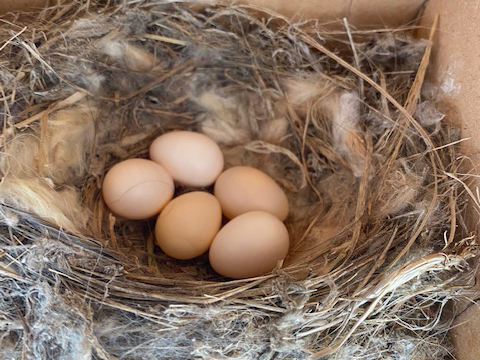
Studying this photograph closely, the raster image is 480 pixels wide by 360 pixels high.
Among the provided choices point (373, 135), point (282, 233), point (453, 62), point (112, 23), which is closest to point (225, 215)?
point (282, 233)

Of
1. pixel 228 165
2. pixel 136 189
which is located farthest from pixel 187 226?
pixel 228 165

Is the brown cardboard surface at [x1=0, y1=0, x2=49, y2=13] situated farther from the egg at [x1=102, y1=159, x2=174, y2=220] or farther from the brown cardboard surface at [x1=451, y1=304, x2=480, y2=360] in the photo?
the brown cardboard surface at [x1=451, y1=304, x2=480, y2=360]

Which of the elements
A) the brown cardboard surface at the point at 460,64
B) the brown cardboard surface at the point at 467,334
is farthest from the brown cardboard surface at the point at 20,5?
the brown cardboard surface at the point at 467,334

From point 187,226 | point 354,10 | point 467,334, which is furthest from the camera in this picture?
point 354,10

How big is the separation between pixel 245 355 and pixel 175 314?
0.13 meters

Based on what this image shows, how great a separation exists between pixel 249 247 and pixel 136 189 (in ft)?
0.86

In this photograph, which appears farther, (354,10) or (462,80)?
(354,10)

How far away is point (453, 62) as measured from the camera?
1142mm

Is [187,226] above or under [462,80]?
under

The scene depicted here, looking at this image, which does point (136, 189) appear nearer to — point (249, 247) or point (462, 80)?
point (249, 247)

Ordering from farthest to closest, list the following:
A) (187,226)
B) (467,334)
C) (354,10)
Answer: (354,10) → (187,226) → (467,334)

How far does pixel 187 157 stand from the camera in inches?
46.8

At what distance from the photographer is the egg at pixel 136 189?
1.11 m

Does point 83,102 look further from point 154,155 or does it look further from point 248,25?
point 248,25
